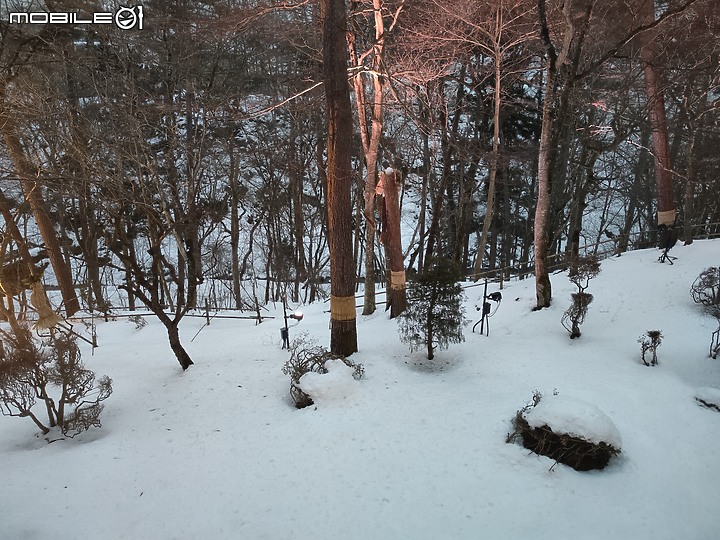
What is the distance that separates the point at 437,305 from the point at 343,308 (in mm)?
1577

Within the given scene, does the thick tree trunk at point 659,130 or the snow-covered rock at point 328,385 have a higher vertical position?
the thick tree trunk at point 659,130

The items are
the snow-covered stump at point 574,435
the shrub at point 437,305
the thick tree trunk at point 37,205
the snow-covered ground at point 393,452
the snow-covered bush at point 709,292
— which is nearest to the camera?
the snow-covered ground at point 393,452

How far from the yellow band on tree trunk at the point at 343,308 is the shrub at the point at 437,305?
3.15ft

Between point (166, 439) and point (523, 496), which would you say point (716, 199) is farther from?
point (166, 439)

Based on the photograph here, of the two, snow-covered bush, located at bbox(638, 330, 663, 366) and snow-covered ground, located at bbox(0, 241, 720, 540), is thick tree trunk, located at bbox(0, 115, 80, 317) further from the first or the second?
snow-covered bush, located at bbox(638, 330, 663, 366)

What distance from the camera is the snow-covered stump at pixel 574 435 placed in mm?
4223

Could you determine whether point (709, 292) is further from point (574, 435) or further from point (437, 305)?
point (574, 435)

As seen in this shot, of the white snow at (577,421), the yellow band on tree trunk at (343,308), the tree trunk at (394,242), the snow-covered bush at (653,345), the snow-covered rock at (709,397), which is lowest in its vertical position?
the snow-covered rock at (709,397)

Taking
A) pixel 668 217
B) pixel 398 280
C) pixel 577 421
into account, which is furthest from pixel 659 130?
pixel 577 421

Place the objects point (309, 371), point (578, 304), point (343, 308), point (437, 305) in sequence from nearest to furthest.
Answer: point (309, 371) < point (437, 305) < point (343, 308) < point (578, 304)

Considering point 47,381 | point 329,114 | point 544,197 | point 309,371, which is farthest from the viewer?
point 544,197

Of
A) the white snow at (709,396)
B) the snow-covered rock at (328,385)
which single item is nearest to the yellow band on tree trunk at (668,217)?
the white snow at (709,396)

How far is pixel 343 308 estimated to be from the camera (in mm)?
6742

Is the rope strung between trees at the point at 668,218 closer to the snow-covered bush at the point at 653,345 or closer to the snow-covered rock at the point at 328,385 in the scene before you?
the snow-covered bush at the point at 653,345
